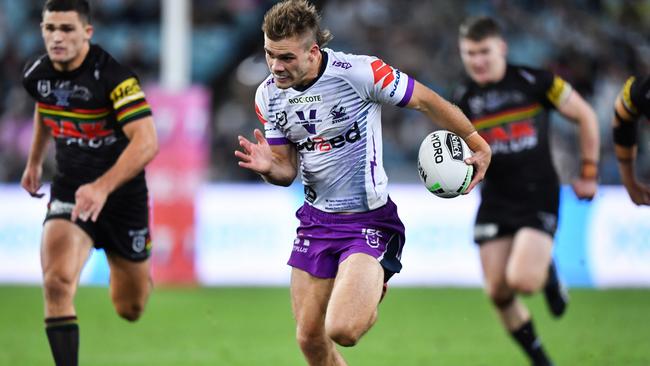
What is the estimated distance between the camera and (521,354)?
953 centimetres

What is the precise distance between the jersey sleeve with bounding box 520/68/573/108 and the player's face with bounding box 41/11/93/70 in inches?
147

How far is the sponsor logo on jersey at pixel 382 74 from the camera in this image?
254 inches

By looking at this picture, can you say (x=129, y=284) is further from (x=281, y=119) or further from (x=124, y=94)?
(x=281, y=119)

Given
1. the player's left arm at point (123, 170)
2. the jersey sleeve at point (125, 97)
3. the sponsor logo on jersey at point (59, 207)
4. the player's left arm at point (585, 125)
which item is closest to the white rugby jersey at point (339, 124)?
the player's left arm at point (123, 170)

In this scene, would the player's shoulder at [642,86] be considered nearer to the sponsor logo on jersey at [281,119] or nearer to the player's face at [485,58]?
the player's face at [485,58]

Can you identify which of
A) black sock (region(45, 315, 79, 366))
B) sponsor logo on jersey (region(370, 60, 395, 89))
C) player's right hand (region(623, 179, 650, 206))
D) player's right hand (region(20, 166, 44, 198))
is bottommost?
player's right hand (region(623, 179, 650, 206))

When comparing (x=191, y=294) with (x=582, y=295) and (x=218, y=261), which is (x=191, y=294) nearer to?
(x=218, y=261)

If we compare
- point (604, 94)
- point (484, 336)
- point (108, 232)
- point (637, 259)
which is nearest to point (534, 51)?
point (604, 94)

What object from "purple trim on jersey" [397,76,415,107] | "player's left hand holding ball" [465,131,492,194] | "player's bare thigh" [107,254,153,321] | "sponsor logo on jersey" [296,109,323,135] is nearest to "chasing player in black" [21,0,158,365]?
"player's bare thigh" [107,254,153,321]

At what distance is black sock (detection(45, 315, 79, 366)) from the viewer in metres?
7.16

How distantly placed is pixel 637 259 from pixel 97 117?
29.6 feet

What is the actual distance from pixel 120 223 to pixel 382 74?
2.69m

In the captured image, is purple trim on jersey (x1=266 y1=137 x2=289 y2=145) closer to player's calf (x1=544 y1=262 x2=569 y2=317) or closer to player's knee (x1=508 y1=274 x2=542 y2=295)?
player's knee (x1=508 y1=274 x2=542 y2=295)

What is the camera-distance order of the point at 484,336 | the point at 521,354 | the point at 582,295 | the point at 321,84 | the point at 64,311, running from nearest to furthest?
the point at 321,84 → the point at 64,311 → the point at 521,354 → the point at 484,336 → the point at 582,295
